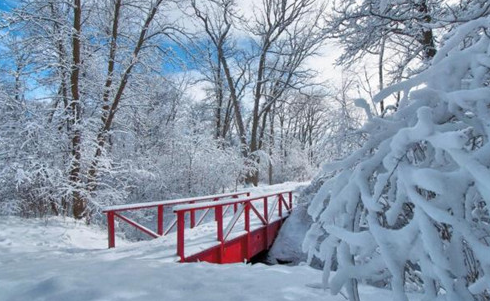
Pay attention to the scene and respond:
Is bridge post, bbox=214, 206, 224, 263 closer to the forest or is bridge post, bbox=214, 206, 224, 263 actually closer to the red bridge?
the red bridge

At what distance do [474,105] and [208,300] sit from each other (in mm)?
2076

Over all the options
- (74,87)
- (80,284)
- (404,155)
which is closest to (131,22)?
(74,87)

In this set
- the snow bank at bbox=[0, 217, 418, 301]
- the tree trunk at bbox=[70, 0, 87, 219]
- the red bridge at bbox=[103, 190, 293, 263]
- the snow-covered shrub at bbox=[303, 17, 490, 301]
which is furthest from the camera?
the tree trunk at bbox=[70, 0, 87, 219]

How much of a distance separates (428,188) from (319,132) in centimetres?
1142

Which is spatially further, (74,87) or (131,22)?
(131,22)

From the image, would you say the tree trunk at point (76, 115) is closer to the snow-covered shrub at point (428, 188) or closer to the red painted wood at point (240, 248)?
the red painted wood at point (240, 248)

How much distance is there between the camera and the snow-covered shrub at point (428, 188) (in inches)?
39.7

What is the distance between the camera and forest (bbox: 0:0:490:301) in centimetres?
110

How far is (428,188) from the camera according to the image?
1.03 metres

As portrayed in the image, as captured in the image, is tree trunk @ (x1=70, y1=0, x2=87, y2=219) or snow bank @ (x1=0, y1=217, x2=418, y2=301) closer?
snow bank @ (x1=0, y1=217, x2=418, y2=301)

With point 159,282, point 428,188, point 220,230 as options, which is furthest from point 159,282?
point 220,230

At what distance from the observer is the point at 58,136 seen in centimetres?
787

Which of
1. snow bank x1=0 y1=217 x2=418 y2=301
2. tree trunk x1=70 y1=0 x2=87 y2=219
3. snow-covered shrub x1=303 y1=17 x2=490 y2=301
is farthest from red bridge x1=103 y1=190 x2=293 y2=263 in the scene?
snow-covered shrub x1=303 y1=17 x2=490 y2=301

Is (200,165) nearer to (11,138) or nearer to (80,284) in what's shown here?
(11,138)
